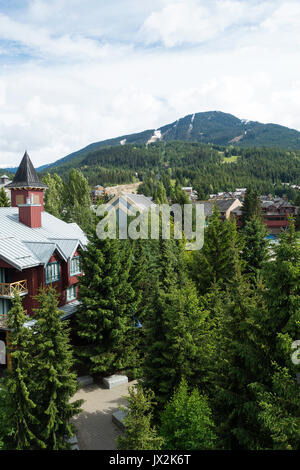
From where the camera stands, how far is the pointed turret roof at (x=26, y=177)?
3045 centimetres

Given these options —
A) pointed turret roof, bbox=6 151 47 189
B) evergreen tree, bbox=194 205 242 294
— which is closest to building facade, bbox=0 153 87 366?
pointed turret roof, bbox=6 151 47 189

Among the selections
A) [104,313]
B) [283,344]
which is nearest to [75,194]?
[104,313]

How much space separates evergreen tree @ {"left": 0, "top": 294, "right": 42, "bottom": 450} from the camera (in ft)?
44.0

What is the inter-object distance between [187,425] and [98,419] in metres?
6.95

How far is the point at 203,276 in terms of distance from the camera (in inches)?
1204

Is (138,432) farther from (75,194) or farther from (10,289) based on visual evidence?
(75,194)

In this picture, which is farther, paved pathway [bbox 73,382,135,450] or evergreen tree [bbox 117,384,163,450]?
paved pathway [bbox 73,382,135,450]

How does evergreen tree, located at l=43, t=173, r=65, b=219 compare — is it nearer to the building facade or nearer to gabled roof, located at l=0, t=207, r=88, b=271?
the building facade

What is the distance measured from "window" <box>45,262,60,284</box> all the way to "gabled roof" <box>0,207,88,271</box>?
107 centimetres

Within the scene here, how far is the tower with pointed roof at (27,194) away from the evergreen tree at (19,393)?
16.2 meters

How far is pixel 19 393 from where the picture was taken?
44.5 ft

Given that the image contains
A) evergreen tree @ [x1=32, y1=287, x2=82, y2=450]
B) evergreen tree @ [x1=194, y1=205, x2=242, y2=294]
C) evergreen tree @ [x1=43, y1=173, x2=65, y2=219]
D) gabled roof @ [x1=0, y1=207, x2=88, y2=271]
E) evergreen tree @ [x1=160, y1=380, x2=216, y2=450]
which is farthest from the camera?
evergreen tree @ [x1=43, y1=173, x2=65, y2=219]
